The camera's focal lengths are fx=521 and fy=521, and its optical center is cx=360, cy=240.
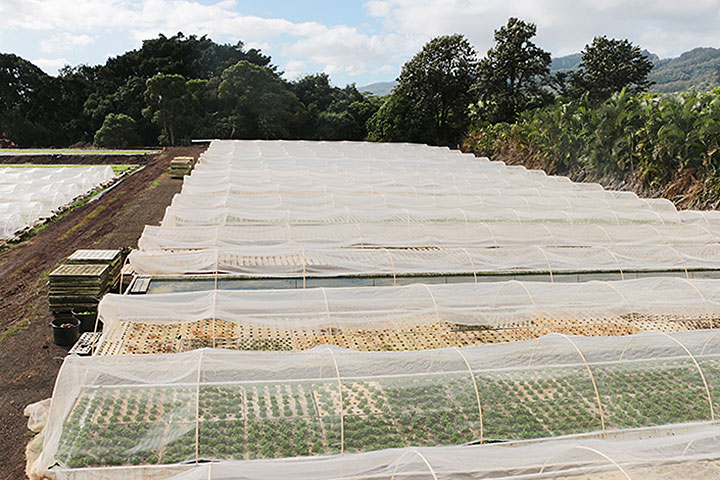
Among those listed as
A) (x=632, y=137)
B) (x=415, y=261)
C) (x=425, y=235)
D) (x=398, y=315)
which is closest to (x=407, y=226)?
(x=425, y=235)

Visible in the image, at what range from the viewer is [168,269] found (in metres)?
12.4

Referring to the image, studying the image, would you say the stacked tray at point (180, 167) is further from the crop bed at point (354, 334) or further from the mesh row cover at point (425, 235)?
the crop bed at point (354, 334)

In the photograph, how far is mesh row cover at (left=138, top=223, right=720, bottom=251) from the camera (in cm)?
1391

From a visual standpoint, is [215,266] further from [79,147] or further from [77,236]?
[79,147]

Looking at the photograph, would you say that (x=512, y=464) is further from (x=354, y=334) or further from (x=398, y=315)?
(x=354, y=334)

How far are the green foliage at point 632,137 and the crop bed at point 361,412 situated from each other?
50.3 ft

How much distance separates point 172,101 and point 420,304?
124 feet

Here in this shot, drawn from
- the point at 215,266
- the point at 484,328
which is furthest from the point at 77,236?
the point at 484,328

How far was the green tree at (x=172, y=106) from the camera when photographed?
42.5m

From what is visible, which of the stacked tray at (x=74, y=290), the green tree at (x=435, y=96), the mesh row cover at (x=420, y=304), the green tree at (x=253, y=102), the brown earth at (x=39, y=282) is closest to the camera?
the brown earth at (x=39, y=282)

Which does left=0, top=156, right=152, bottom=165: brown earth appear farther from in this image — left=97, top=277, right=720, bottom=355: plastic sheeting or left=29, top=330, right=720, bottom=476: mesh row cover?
left=29, top=330, right=720, bottom=476: mesh row cover

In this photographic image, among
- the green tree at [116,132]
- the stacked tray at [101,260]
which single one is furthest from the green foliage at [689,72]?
the stacked tray at [101,260]

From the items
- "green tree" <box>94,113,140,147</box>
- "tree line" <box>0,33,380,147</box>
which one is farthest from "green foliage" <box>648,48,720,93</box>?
"green tree" <box>94,113,140,147</box>

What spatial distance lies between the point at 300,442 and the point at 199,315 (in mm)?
4424
